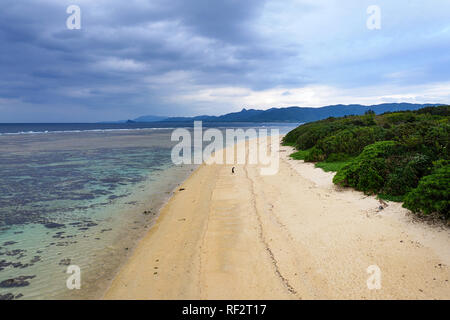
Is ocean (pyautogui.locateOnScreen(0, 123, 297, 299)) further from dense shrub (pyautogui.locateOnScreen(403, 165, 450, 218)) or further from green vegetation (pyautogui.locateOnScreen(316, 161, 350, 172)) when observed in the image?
green vegetation (pyautogui.locateOnScreen(316, 161, 350, 172))

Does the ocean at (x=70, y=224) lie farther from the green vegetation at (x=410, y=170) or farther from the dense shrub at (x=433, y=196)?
the green vegetation at (x=410, y=170)

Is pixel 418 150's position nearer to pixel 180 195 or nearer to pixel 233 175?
pixel 233 175

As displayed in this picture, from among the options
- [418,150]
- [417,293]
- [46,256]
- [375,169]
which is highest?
[418,150]

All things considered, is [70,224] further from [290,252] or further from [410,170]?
[410,170]

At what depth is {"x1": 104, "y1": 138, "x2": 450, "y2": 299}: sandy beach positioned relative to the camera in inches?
195

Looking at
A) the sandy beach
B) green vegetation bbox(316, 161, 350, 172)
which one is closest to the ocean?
the sandy beach

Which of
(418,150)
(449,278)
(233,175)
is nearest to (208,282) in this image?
(449,278)

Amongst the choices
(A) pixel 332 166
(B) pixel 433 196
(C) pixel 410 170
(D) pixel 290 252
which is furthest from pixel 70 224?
(A) pixel 332 166

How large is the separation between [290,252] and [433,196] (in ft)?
13.7

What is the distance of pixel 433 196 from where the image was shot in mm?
6750

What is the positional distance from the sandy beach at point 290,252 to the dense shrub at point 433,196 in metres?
0.49

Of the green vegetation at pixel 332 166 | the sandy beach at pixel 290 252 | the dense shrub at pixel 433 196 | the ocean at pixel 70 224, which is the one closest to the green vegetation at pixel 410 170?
the dense shrub at pixel 433 196

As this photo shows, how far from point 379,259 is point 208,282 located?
152 inches
